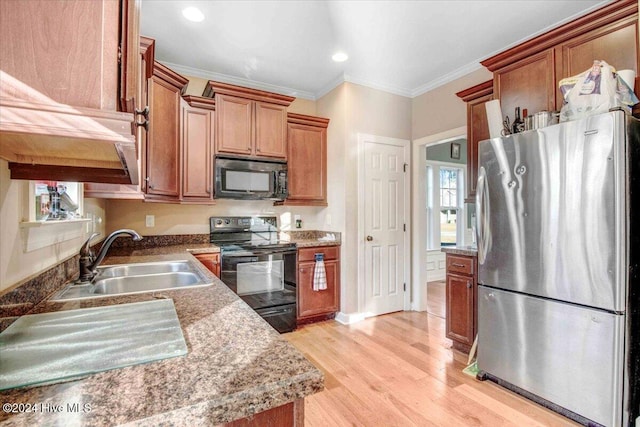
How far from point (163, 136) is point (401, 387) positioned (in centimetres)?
265

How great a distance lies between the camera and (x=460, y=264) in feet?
8.60

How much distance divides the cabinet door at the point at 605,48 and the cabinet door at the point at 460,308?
4.89 ft

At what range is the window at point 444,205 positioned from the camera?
547cm

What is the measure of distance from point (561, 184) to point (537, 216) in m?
0.22

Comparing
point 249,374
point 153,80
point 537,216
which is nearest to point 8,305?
point 249,374

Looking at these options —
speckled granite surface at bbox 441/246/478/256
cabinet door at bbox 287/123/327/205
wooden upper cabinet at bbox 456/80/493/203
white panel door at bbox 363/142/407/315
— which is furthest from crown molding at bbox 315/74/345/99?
speckled granite surface at bbox 441/246/478/256

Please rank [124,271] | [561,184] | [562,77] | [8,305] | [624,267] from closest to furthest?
1. [8,305]
2. [624,267]
3. [561,184]
4. [124,271]
5. [562,77]

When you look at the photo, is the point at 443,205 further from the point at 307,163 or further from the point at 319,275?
the point at 319,275

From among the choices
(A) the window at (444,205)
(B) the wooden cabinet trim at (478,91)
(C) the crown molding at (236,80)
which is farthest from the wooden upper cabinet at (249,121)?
(A) the window at (444,205)

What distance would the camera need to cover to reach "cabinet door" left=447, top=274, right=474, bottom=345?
253cm

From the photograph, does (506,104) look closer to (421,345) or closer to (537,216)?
(537,216)

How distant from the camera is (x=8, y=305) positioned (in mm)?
883

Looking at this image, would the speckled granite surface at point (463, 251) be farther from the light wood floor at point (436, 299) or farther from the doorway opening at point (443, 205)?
the doorway opening at point (443, 205)

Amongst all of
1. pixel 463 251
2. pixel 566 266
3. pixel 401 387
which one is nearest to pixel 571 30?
pixel 566 266
